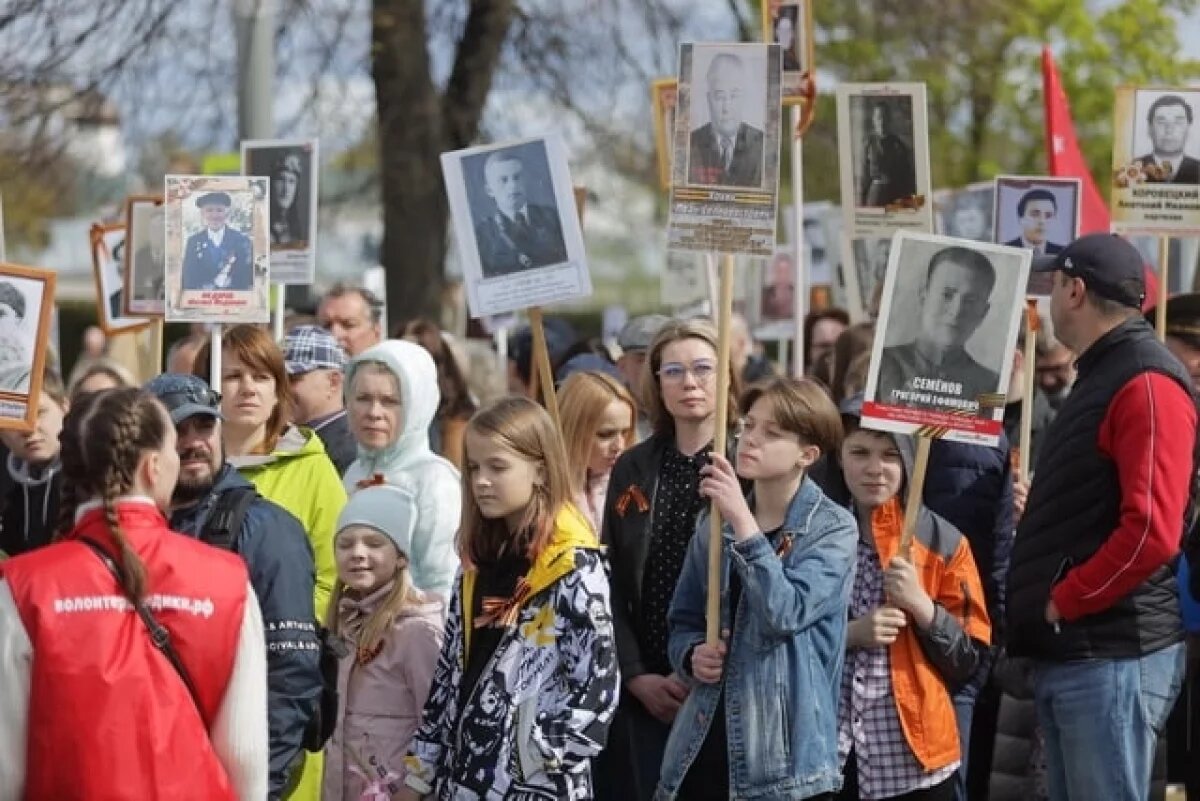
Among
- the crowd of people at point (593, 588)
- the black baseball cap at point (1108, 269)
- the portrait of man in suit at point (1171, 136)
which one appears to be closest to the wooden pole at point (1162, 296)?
the crowd of people at point (593, 588)

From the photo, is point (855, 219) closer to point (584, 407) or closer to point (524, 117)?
point (584, 407)

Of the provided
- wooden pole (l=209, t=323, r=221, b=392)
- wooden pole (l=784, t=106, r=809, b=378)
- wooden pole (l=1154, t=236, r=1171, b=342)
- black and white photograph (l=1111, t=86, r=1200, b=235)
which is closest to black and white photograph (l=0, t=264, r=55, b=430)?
wooden pole (l=209, t=323, r=221, b=392)

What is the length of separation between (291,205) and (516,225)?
2143mm

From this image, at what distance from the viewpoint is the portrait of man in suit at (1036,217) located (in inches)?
325

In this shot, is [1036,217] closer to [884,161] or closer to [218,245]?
[884,161]

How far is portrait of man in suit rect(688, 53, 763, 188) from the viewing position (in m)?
6.01

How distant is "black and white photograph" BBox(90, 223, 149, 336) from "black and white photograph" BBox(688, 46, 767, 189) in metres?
4.18

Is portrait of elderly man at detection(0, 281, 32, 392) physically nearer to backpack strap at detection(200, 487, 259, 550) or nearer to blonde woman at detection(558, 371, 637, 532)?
backpack strap at detection(200, 487, 259, 550)

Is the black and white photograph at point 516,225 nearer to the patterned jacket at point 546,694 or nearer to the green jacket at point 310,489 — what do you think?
the green jacket at point 310,489

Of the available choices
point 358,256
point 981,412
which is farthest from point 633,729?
point 358,256

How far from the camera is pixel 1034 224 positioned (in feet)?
27.2

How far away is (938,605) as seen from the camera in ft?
19.6

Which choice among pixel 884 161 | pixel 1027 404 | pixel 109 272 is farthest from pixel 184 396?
pixel 109 272

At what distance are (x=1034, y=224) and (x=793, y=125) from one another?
103 cm
